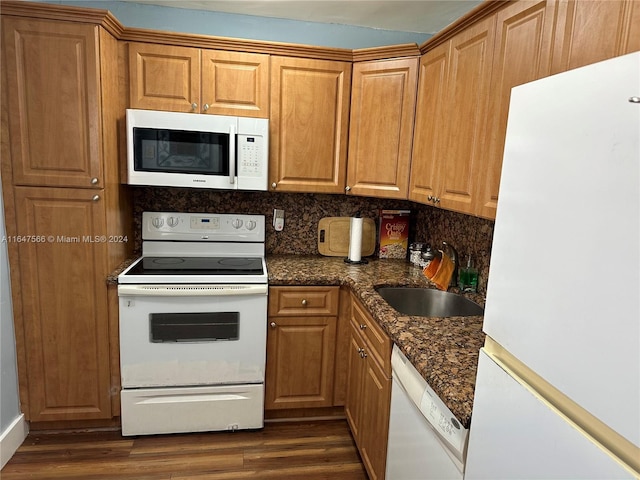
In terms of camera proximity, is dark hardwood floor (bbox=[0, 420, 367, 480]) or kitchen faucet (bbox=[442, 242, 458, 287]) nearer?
dark hardwood floor (bbox=[0, 420, 367, 480])

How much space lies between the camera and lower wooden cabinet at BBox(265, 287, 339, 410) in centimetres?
224

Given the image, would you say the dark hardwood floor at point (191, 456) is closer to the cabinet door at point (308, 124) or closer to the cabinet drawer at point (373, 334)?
the cabinet drawer at point (373, 334)

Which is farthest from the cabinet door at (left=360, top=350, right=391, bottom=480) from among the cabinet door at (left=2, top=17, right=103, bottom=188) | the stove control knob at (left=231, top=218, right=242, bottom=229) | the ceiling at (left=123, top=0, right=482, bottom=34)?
the ceiling at (left=123, top=0, right=482, bottom=34)

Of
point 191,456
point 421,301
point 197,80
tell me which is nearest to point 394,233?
point 421,301

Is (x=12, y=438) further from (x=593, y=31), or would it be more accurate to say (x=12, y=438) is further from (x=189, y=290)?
(x=593, y=31)

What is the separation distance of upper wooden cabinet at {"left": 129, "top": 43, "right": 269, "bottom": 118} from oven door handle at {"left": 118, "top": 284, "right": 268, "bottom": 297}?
0.97m

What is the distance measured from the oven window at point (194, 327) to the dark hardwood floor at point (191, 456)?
0.57 metres

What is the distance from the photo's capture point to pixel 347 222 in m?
2.78

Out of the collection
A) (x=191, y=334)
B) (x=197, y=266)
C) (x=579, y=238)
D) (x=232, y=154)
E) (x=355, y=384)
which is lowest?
(x=355, y=384)

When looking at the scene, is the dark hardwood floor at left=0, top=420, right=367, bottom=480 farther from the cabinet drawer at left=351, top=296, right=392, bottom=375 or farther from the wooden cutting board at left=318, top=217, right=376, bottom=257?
the wooden cutting board at left=318, top=217, right=376, bottom=257

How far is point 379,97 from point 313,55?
0.45 meters

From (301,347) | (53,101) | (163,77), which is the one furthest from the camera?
(301,347)

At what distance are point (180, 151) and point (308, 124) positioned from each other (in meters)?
0.74

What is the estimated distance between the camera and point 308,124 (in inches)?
93.7
